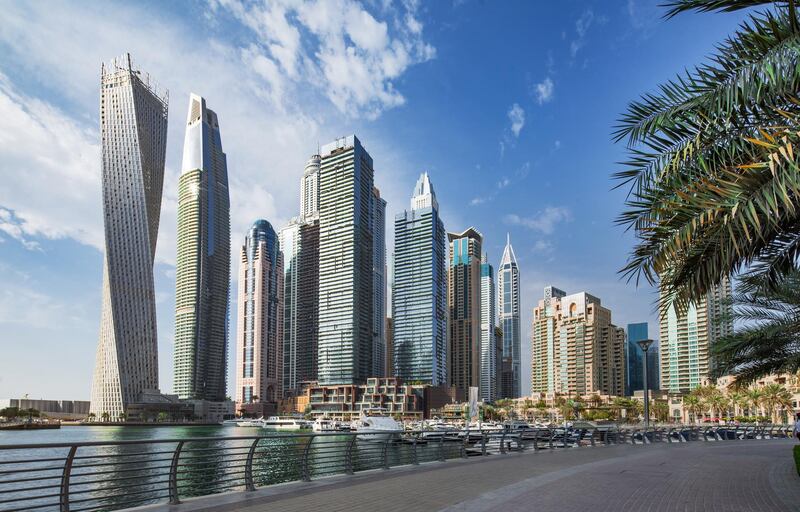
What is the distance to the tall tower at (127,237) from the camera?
161250 mm

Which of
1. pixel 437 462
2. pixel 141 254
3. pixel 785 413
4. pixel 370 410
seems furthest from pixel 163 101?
pixel 437 462

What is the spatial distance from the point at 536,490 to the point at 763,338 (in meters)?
9.84

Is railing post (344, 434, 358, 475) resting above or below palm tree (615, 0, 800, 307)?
below

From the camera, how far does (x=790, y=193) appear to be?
7.92 metres

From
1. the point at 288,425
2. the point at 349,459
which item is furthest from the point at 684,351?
the point at 349,459

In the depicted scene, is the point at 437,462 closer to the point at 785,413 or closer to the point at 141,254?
the point at 785,413

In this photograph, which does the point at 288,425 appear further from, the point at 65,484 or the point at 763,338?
the point at 65,484

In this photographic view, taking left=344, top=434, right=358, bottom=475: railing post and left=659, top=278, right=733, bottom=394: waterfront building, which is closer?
left=344, top=434, right=358, bottom=475: railing post

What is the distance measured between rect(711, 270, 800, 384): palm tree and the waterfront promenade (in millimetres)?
2981

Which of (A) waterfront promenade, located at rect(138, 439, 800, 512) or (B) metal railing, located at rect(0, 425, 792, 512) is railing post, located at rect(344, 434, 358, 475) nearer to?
(B) metal railing, located at rect(0, 425, 792, 512)

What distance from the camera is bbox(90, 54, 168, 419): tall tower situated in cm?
16125

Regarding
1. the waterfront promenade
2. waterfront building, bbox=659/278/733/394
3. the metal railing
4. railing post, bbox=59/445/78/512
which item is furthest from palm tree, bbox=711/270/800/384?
waterfront building, bbox=659/278/733/394

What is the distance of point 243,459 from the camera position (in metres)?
12.3

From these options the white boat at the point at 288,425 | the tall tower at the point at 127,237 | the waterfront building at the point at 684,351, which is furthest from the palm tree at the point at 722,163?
the waterfront building at the point at 684,351
